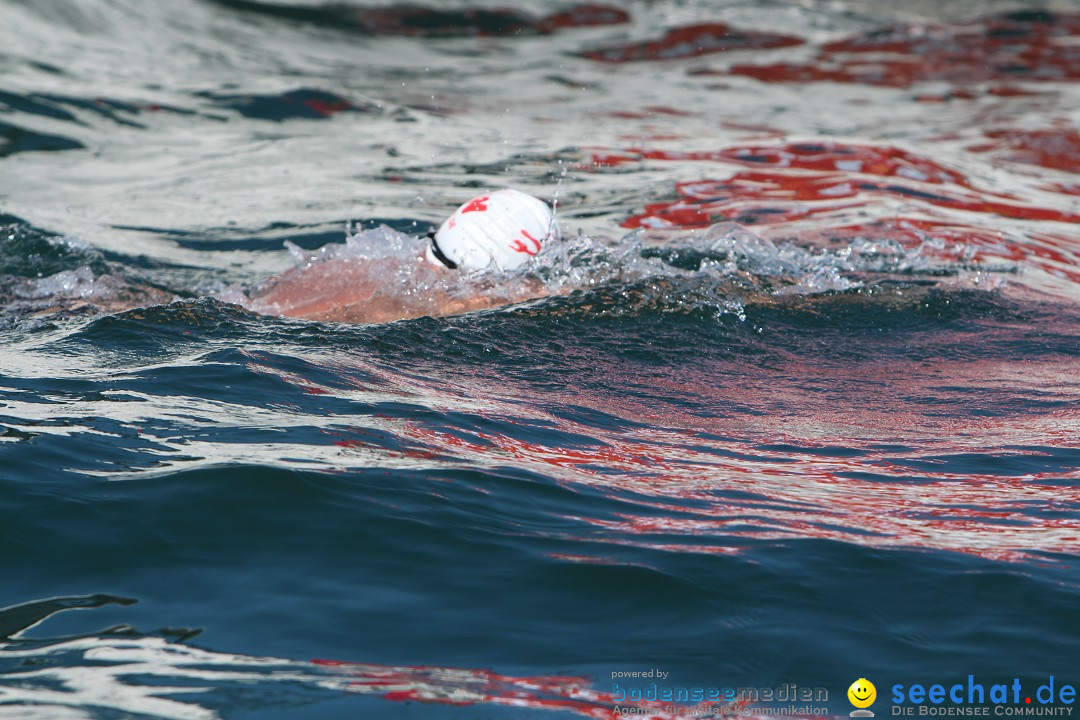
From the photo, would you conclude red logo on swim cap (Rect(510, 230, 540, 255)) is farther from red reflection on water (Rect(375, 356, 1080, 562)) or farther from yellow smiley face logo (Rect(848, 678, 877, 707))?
yellow smiley face logo (Rect(848, 678, 877, 707))

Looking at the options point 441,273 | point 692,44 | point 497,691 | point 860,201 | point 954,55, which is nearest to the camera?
point 497,691

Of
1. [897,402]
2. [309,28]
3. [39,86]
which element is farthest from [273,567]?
[309,28]

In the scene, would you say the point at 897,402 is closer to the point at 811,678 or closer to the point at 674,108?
the point at 811,678

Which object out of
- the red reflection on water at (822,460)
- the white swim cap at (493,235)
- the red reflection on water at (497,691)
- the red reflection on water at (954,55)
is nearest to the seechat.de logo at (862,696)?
the red reflection on water at (497,691)

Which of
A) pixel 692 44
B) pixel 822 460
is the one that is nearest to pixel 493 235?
pixel 822 460

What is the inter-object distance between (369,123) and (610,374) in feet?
24.6

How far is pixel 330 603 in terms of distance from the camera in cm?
299

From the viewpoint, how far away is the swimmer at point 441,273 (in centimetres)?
575

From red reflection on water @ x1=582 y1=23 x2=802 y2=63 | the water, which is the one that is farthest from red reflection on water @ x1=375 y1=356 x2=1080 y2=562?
red reflection on water @ x1=582 y1=23 x2=802 y2=63

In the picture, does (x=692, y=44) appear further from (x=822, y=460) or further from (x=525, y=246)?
(x=822, y=460)

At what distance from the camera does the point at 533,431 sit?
4.27 metres

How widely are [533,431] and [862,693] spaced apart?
182cm

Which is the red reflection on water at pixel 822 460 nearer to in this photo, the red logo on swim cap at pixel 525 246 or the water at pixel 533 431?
the water at pixel 533 431

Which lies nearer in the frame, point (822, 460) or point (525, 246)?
point (822, 460)
